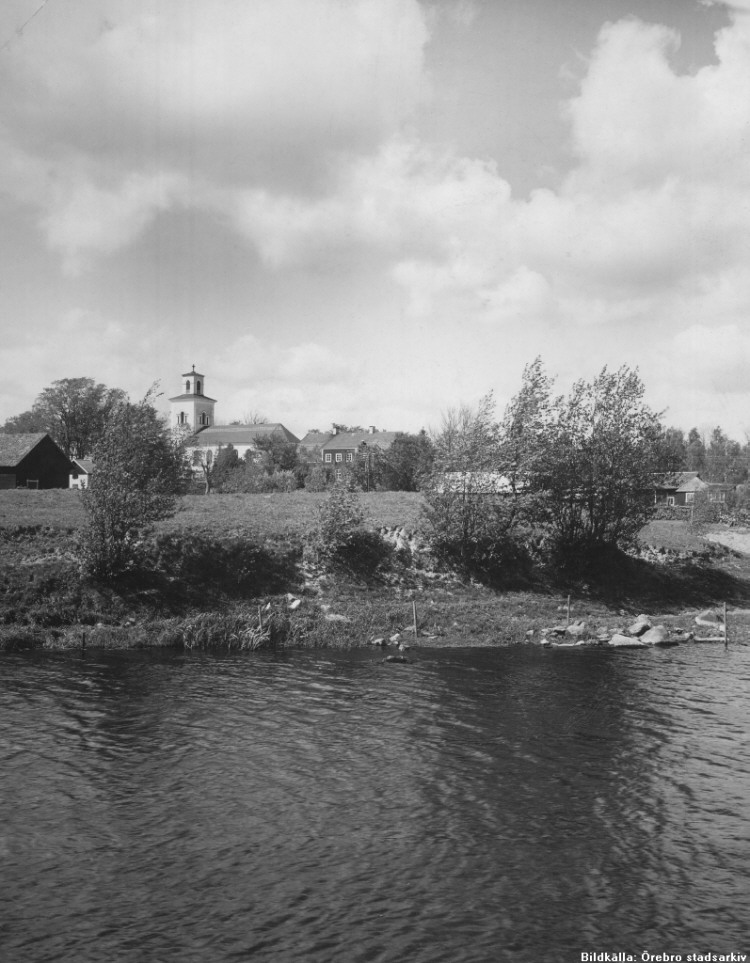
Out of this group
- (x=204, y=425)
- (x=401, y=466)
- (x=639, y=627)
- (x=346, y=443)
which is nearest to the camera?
(x=639, y=627)

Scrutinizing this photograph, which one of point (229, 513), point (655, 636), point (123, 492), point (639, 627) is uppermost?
point (123, 492)

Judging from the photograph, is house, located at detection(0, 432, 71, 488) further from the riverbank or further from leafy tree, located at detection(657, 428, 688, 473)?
leafy tree, located at detection(657, 428, 688, 473)

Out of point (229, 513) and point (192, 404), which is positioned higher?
point (192, 404)

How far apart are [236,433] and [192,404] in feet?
78.4

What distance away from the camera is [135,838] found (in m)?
12.9

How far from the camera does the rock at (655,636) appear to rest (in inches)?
1288

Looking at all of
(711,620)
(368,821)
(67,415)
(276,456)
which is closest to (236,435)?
(67,415)

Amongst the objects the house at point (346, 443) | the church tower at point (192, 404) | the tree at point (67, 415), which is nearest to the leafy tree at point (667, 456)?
the tree at point (67, 415)

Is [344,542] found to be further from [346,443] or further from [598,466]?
[346,443]

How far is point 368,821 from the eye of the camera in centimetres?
1386

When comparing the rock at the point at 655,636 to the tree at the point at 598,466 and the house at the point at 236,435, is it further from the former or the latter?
the house at the point at 236,435

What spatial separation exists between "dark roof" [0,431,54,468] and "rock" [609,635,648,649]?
5709 centimetres

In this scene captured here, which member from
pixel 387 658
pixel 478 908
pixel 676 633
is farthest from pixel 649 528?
pixel 478 908

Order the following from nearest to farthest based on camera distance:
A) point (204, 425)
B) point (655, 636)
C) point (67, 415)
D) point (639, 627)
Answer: point (655, 636)
point (639, 627)
point (67, 415)
point (204, 425)
